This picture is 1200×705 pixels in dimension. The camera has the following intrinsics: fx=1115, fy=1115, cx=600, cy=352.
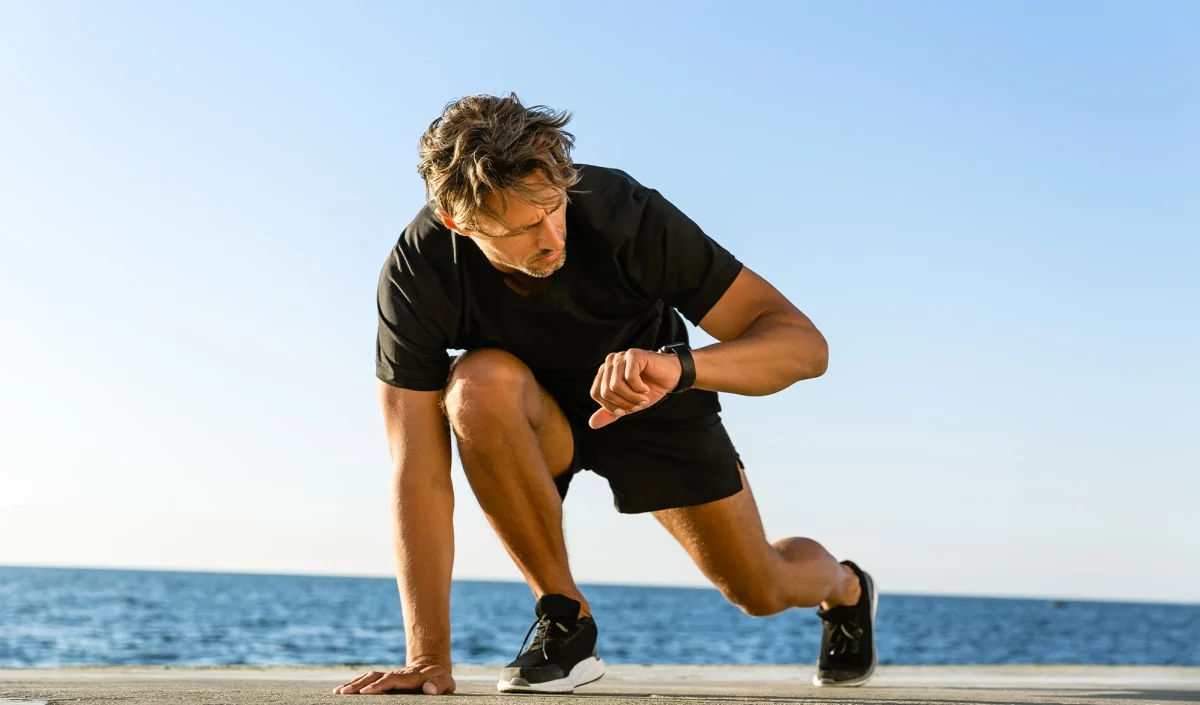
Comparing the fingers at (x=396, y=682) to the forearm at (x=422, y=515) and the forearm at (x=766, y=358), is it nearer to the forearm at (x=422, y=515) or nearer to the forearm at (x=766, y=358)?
the forearm at (x=422, y=515)

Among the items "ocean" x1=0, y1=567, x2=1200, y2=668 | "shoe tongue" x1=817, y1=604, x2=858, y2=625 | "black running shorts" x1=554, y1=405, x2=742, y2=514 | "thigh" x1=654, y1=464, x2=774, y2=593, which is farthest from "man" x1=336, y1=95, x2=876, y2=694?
"ocean" x1=0, y1=567, x2=1200, y2=668

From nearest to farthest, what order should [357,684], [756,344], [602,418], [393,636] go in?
[602,418] → [357,684] → [756,344] → [393,636]

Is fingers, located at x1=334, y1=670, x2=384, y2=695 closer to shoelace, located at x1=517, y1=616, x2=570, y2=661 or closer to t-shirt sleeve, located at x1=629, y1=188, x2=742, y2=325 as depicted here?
shoelace, located at x1=517, y1=616, x2=570, y2=661

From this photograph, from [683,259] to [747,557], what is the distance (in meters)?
1.38

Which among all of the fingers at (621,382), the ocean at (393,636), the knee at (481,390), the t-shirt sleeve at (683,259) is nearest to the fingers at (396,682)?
the knee at (481,390)

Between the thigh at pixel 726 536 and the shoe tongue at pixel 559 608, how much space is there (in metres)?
0.93

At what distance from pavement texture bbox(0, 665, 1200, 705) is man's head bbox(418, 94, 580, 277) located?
45.0 inches

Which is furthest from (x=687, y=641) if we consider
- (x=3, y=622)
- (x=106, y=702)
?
(x=106, y=702)

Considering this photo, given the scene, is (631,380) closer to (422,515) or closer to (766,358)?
(766,358)

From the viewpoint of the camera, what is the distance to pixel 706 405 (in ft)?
12.9

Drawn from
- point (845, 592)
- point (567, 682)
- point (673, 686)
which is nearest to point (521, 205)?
point (567, 682)

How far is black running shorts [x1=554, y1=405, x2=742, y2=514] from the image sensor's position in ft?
12.7

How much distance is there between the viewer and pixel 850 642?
14.6 feet

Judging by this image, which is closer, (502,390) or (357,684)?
(357,684)
